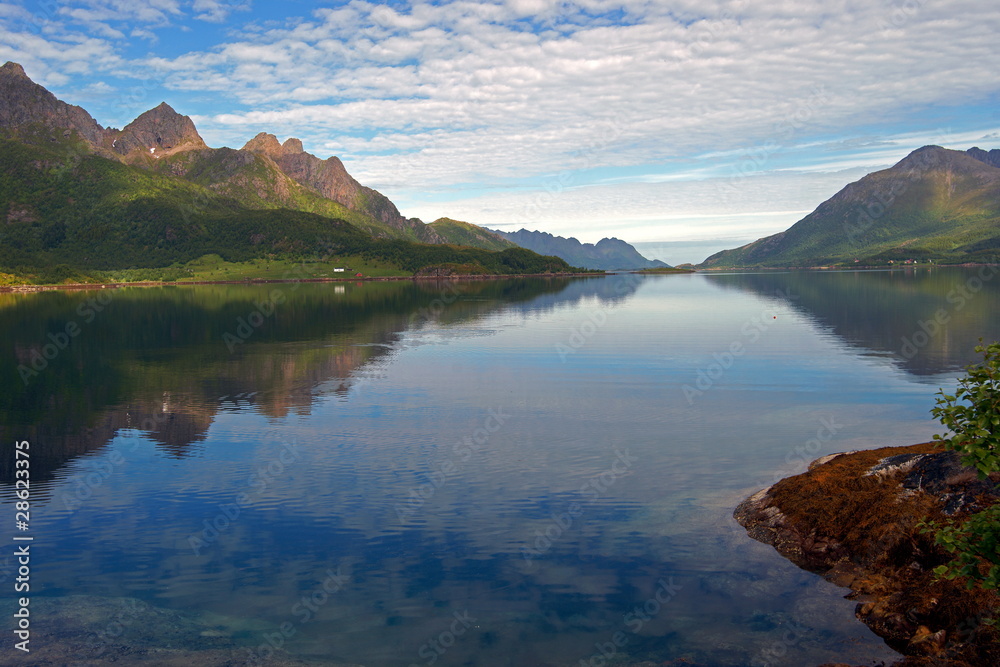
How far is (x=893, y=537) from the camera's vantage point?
22.4 metres

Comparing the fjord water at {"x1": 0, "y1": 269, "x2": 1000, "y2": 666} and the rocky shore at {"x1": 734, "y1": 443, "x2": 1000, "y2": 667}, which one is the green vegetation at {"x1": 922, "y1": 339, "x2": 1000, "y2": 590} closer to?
the rocky shore at {"x1": 734, "y1": 443, "x2": 1000, "y2": 667}

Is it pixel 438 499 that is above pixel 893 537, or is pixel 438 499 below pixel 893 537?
below

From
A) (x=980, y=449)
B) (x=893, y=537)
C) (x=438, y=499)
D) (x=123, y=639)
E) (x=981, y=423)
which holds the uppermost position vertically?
(x=981, y=423)

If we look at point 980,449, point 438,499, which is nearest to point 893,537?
point 980,449

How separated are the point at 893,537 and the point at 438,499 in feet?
59.8

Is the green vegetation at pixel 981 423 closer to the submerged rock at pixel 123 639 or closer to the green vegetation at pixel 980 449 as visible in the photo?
the green vegetation at pixel 980 449

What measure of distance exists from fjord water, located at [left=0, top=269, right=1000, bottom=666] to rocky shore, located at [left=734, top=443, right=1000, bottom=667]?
0.94m

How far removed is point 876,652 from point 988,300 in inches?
5945

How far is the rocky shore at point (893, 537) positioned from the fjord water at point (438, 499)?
936 millimetres

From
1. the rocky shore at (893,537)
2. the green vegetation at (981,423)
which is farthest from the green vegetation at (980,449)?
the rocky shore at (893,537)

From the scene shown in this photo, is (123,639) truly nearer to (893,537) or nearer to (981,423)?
(981,423)

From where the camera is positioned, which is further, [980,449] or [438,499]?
[438,499]

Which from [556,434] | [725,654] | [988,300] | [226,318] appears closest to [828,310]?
[988,300]

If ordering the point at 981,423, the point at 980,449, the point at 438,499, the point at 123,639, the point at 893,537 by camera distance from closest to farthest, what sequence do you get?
the point at 980,449 → the point at 981,423 → the point at 123,639 → the point at 893,537 → the point at 438,499
